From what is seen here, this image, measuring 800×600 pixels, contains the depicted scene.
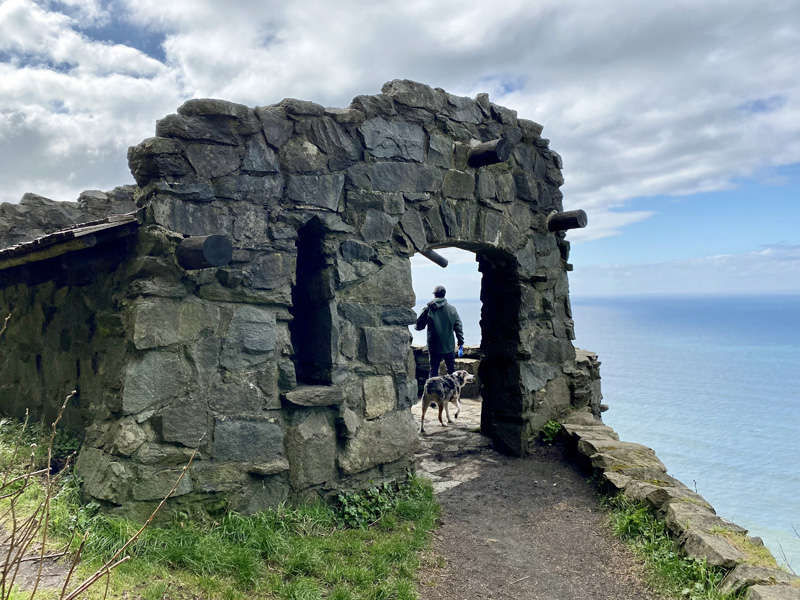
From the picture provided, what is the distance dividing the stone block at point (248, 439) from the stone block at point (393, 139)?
235 cm

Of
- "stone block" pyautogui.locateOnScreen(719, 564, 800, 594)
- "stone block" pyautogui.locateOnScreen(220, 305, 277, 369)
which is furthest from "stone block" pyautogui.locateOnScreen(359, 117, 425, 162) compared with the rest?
"stone block" pyautogui.locateOnScreen(719, 564, 800, 594)

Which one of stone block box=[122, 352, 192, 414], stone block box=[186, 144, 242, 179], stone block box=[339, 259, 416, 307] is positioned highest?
stone block box=[186, 144, 242, 179]

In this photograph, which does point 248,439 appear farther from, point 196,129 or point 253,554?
point 196,129

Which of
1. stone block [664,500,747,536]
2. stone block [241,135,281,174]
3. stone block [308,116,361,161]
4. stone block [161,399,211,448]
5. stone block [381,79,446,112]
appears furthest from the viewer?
stone block [381,79,446,112]

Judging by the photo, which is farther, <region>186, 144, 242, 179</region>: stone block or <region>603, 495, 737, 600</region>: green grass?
<region>186, 144, 242, 179</region>: stone block

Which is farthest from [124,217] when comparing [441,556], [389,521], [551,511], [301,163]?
[551,511]

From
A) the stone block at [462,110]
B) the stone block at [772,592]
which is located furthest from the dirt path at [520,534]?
the stone block at [462,110]

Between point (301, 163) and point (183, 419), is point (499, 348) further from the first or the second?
point (183, 419)

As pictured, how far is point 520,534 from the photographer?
4809 mm

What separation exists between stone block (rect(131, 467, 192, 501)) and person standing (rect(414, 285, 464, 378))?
5.57 meters

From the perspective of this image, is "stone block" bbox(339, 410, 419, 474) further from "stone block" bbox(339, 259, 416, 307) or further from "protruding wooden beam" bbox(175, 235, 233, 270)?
"protruding wooden beam" bbox(175, 235, 233, 270)

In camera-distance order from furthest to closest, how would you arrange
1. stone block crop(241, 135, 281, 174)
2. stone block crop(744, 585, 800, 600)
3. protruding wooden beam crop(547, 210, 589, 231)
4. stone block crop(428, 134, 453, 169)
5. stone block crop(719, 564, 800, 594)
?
1. protruding wooden beam crop(547, 210, 589, 231)
2. stone block crop(428, 134, 453, 169)
3. stone block crop(241, 135, 281, 174)
4. stone block crop(719, 564, 800, 594)
5. stone block crop(744, 585, 800, 600)

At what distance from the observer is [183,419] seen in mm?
3971

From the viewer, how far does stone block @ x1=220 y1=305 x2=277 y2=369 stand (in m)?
4.22
